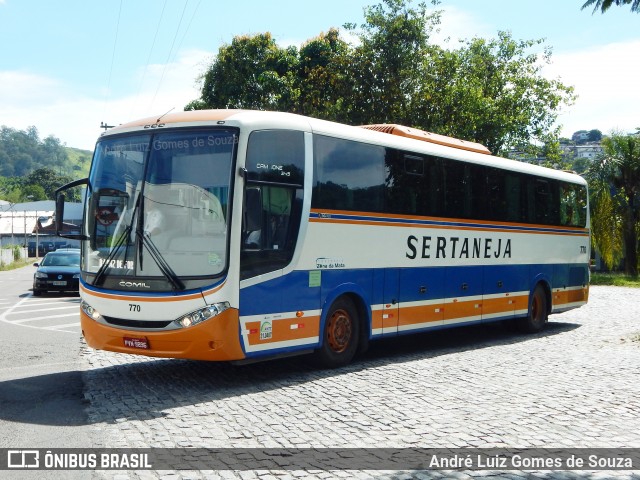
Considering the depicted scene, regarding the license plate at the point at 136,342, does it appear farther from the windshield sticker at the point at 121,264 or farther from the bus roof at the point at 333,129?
the bus roof at the point at 333,129

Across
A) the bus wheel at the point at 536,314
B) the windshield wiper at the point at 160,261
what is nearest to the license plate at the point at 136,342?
the windshield wiper at the point at 160,261

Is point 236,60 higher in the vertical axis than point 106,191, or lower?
higher

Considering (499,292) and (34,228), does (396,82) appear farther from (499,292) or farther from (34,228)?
(34,228)

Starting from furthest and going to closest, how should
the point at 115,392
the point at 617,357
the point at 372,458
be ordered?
the point at 617,357, the point at 115,392, the point at 372,458

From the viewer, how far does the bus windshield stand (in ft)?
31.2

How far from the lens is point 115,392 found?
9.37 m

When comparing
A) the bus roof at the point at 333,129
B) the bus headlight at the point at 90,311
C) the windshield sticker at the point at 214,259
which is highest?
the bus roof at the point at 333,129

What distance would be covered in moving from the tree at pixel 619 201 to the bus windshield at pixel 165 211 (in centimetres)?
3563

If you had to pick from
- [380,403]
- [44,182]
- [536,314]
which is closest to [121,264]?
[380,403]

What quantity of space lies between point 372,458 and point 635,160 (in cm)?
3925

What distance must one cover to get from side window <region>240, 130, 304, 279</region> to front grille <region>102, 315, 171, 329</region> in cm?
110

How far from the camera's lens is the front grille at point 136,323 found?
9.51 m

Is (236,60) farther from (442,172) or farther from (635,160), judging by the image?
(442,172)

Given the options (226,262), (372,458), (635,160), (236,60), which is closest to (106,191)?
(226,262)
